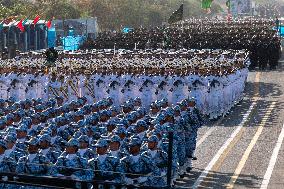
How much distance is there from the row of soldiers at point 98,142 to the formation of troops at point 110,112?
0.07ft

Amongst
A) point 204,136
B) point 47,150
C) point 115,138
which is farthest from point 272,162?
point 47,150

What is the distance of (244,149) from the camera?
20672mm

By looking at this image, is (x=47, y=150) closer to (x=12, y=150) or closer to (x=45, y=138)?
(x=45, y=138)

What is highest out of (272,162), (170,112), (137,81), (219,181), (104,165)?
(137,81)

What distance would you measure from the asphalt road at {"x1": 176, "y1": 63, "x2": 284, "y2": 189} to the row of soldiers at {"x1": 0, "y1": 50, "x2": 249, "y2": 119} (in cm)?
113

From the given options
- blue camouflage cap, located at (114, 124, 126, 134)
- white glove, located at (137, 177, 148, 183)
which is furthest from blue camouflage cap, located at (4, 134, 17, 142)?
white glove, located at (137, 177, 148, 183)

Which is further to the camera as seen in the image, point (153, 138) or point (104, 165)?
point (153, 138)

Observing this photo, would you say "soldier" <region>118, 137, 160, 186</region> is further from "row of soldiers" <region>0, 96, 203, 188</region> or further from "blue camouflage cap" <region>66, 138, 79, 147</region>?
"blue camouflage cap" <region>66, 138, 79, 147</region>

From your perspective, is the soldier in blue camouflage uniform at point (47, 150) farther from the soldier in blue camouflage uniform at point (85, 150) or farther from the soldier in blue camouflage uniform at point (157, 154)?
the soldier in blue camouflage uniform at point (157, 154)

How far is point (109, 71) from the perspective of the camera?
28.3 metres

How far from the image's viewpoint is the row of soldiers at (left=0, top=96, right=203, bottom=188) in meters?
12.8

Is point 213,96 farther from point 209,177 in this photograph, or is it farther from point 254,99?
point 209,177

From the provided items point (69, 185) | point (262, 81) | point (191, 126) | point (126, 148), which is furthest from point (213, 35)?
point (69, 185)

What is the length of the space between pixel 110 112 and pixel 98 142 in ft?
16.8
